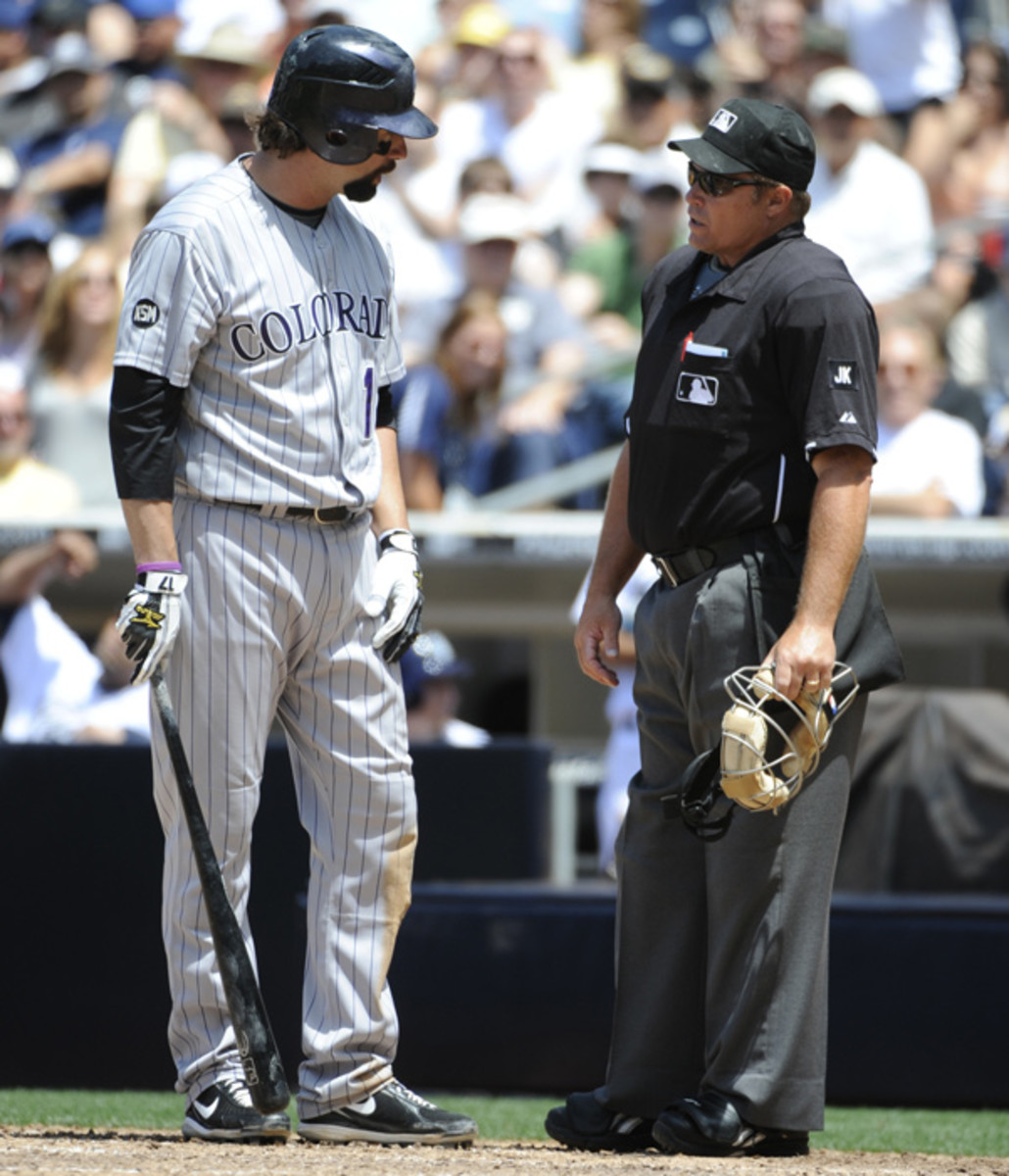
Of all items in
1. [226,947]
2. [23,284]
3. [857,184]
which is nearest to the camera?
[226,947]

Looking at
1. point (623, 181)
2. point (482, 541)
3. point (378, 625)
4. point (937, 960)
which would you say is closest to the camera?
point (378, 625)

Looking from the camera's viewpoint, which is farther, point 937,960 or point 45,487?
point 45,487

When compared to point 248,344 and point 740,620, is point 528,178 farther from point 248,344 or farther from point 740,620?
point 740,620

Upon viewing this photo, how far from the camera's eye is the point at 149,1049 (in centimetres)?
629

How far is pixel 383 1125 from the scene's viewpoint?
436cm

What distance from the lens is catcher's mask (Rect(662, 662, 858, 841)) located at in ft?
13.2

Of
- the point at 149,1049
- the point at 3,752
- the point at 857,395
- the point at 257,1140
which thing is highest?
the point at 857,395

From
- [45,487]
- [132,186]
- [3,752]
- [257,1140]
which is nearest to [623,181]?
[132,186]

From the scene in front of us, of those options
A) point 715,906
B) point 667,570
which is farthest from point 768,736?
point 667,570

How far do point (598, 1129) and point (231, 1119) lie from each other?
2.56ft

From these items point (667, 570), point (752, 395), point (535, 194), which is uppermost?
point (535, 194)

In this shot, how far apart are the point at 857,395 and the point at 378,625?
3.72ft

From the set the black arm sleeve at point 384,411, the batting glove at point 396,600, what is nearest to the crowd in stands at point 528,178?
the black arm sleeve at point 384,411

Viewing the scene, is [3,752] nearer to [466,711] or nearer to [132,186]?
[466,711]
